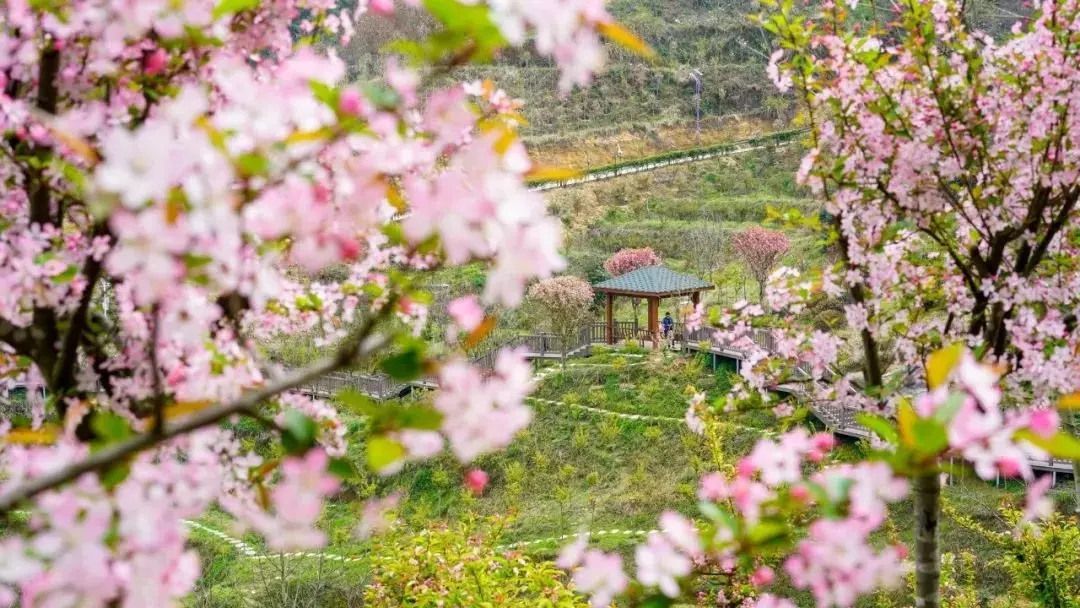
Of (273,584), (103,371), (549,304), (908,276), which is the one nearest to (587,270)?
(549,304)

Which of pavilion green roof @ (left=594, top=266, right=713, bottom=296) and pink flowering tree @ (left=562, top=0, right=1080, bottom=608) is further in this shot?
pavilion green roof @ (left=594, top=266, right=713, bottom=296)

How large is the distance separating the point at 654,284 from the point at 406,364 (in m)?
12.6

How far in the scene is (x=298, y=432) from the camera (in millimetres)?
724

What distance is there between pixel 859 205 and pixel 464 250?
235 centimetres

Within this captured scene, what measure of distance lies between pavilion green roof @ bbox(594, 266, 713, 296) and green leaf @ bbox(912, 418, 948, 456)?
12300mm

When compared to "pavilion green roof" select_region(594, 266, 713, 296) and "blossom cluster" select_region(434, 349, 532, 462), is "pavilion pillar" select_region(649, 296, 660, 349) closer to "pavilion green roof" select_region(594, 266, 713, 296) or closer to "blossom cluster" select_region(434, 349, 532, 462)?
"pavilion green roof" select_region(594, 266, 713, 296)

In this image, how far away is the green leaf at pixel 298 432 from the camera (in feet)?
2.38

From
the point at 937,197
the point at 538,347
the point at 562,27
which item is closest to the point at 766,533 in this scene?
the point at 562,27

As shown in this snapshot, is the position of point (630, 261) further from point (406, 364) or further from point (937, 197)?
point (406, 364)

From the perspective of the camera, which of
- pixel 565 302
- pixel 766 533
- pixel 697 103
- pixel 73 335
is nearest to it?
Answer: pixel 766 533

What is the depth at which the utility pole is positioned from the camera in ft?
98.6

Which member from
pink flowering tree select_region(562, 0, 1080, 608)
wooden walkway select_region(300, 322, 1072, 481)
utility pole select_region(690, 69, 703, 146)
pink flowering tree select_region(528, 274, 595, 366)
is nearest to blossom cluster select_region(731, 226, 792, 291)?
wooden walkway select_region(300, 322, 1072, 481)

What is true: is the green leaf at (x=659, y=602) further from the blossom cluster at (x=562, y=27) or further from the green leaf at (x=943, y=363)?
the blossom cluster at (x=562, y=27)

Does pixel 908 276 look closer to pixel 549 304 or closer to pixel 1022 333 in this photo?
pixel 1022 333
